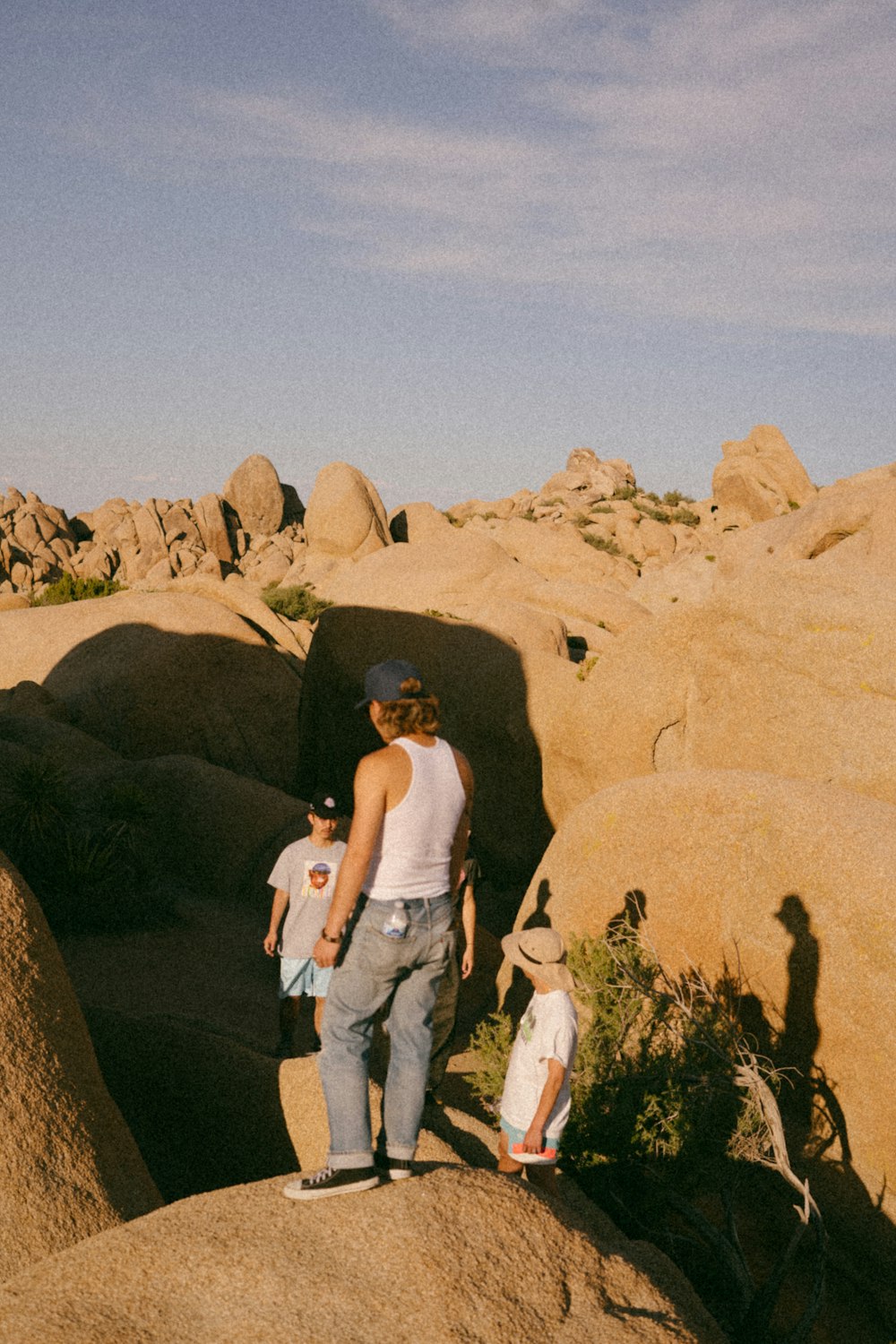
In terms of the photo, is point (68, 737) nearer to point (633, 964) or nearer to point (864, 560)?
point (633, 964)

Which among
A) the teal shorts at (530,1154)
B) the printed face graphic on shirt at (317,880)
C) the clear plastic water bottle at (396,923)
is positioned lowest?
the teal shorts at (530,1154)

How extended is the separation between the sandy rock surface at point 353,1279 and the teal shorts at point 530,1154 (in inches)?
49.5

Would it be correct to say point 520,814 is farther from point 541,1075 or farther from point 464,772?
point 464,772

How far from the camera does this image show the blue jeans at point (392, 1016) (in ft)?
12.3

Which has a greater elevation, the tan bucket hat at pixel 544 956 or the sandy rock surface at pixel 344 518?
the sandy rock surface at pixel 344 518

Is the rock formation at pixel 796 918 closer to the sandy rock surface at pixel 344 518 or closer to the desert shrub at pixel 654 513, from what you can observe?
the sandy rock surface at pixel 344 518

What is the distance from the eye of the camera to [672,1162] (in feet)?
20.5

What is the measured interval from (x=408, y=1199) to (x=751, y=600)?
767 cm

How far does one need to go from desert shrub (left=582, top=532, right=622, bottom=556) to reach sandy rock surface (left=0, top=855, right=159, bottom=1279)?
40.6 metres

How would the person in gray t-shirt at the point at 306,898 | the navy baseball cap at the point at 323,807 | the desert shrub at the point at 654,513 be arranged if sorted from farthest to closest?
the desert shrub at the point at 654,513 → the person in gray t-shirt at the point at 306,898 → the navy baseball cap at the point at 323,807

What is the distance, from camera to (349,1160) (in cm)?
358

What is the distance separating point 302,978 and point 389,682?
3.89m

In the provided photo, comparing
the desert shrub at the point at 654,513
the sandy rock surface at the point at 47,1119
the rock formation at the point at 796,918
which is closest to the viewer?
the sandy rock surface at the point at 47,1119

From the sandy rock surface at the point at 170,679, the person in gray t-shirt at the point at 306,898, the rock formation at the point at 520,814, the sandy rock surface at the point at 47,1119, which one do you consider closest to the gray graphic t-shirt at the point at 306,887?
the person in gray t-shirt at the point at 306,898
